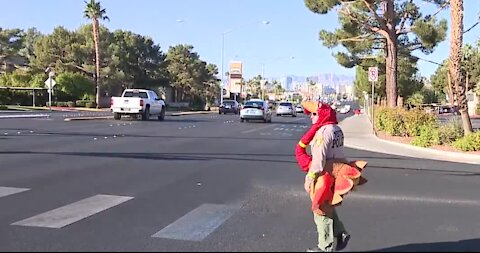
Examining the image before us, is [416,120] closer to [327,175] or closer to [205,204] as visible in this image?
[205,204]

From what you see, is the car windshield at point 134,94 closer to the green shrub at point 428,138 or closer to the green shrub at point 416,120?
the green shrub at point 416,120

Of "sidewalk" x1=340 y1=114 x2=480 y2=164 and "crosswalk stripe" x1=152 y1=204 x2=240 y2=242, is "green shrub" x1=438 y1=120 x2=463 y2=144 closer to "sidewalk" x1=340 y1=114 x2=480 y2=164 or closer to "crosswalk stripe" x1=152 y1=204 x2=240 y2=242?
"sidewalk" x1=340 y1=114 x2=480 y2=164

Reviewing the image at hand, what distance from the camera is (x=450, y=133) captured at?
65.0 ft

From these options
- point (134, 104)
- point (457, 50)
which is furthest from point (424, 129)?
point (134, 104)

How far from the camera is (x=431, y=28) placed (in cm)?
3080

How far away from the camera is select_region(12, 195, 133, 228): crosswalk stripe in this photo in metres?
7.14

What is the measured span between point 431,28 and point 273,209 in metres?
25.1

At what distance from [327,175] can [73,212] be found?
146 inches

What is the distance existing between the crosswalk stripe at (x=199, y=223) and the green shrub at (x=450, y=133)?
1306 centimetres

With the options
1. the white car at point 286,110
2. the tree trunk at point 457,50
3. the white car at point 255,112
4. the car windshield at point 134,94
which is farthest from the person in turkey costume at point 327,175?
the white car at point 286,110

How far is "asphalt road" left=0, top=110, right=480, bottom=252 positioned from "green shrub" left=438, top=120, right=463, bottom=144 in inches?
184

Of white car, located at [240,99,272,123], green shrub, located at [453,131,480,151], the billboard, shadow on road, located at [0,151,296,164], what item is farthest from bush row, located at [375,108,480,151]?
the billboard

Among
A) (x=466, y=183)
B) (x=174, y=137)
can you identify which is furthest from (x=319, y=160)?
(x=174, y=137)

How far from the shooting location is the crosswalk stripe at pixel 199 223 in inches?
266
